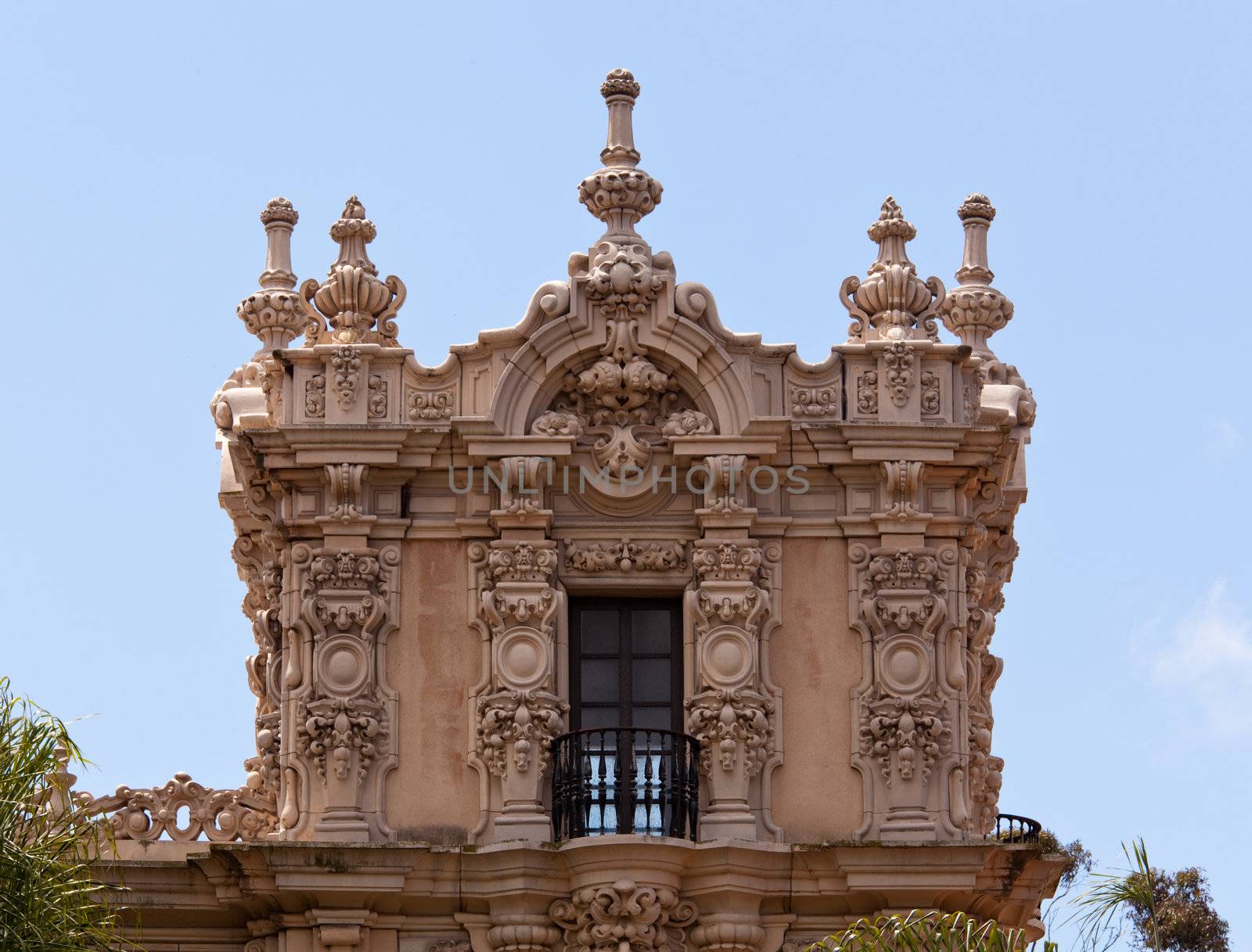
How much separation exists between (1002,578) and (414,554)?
19.4 ft

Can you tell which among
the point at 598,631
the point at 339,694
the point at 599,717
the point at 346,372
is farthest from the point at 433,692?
the point at 346,372

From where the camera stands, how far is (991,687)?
108 feet

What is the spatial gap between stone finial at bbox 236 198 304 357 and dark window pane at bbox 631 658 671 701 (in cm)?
532

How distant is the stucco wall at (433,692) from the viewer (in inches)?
1208

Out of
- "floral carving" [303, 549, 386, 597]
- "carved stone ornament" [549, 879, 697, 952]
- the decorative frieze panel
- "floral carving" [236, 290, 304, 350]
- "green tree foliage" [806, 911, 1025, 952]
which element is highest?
"floral carving" [236, 290, 304, 350]

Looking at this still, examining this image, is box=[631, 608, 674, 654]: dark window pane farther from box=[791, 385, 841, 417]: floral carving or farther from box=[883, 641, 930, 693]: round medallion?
box=[791, 385, 841, 417]: floral carving

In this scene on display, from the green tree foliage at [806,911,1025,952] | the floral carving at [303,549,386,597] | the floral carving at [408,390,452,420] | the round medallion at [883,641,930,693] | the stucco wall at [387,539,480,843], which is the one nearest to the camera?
the green tree foliage at [806,911,1025,952]

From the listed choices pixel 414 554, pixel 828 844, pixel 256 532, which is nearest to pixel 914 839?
pixel 828 844

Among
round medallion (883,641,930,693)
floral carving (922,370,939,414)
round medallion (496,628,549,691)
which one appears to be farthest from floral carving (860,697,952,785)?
round medallion (496,628,549,691)

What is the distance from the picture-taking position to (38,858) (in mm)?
27422

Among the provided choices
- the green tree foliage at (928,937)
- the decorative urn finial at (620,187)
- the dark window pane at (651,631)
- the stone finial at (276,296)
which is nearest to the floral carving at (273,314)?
the stone finial at (276,296)

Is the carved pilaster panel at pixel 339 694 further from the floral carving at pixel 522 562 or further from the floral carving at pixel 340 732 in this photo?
the floral carving at pixel 522 562

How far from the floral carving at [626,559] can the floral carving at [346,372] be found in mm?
2391

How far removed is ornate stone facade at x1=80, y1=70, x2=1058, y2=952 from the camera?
3020cm
